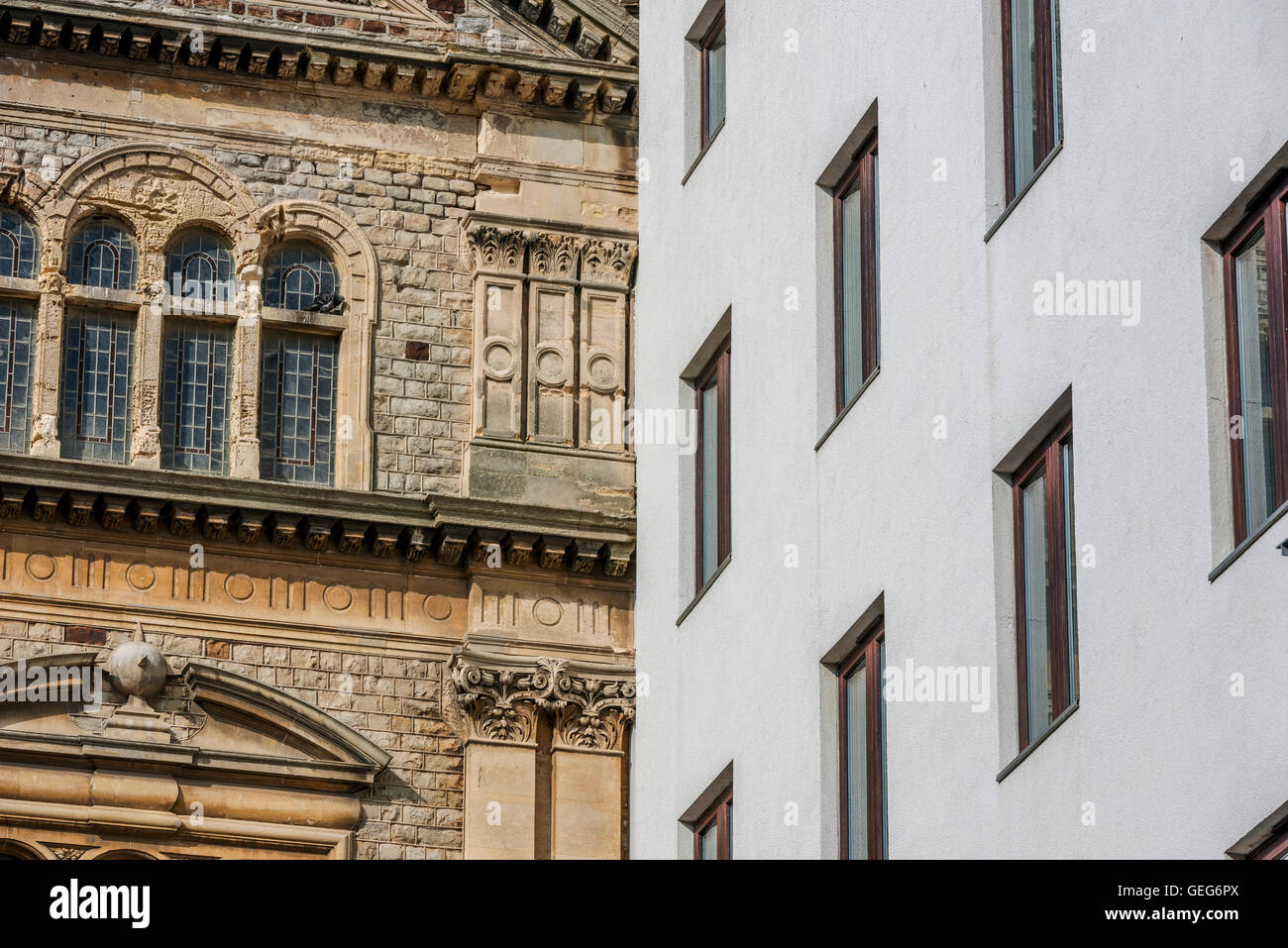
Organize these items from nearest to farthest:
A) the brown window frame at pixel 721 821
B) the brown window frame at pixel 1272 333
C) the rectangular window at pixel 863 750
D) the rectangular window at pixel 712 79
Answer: the brown window frame at pixel 1272 333 → the rectangular window at pixel 863 750 → the brown window frame at pixel 721 821 → the rectangular window at pixel 712 79

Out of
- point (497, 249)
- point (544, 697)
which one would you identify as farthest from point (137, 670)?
point (497, 249)

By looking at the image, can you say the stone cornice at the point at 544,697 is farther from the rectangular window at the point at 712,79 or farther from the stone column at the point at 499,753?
the rectangular window at the point at 712,79

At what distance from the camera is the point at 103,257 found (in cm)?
3170

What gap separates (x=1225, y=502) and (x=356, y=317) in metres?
18.1

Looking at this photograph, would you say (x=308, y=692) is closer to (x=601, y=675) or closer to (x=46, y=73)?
(x=601, y=675)

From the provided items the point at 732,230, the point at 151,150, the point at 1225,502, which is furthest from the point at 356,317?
the point at 1225,502

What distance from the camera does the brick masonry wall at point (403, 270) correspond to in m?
31.7

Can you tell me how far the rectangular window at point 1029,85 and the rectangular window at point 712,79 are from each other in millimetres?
5109

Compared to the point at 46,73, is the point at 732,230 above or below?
below

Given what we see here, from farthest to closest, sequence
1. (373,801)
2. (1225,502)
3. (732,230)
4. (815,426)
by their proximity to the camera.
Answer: (373,801), (732,230), (815,426), (1225,502)

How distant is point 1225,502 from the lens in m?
14.8

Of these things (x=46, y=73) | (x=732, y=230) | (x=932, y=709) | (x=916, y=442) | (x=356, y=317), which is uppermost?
(x=46, y=73)

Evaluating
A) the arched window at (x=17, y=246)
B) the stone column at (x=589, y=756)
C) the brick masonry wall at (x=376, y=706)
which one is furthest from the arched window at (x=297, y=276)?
the stone column at (x=589, y=756)
